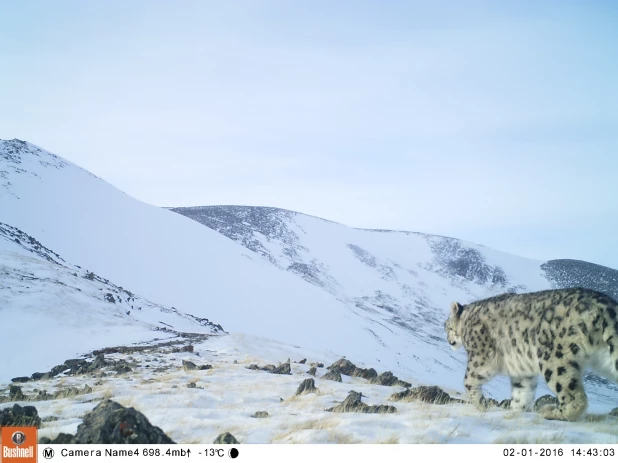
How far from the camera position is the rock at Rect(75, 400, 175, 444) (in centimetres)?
570

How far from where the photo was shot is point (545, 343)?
24.1 ft

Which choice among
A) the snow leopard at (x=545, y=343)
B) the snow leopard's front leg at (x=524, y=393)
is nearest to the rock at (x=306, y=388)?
the snow leopard at (x=545, y=343)

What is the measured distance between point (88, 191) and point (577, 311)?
71.0 m

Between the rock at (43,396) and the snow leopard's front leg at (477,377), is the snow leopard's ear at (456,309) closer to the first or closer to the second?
the snow leopard's front leg at (477,377)

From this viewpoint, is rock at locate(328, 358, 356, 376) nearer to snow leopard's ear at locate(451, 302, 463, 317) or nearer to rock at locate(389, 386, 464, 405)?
rock at locate(389, 386, 464, 405)

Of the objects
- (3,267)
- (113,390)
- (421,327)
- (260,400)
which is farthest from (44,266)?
(421,327)

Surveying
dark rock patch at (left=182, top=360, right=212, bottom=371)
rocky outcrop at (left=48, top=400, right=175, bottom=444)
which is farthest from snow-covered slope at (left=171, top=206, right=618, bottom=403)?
rocky outcrop at (left=48, top=400, right=175, bottom=444)

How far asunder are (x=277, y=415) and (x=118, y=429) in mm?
3379

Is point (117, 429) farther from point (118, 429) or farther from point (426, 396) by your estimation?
point (426, 396)

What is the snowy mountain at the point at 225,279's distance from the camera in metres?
32.5

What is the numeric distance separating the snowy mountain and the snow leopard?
35.9 feet

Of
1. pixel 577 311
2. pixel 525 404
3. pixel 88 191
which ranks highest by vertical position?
pixel 88 191
